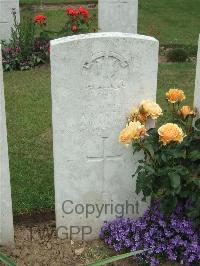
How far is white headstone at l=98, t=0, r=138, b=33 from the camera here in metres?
9.02

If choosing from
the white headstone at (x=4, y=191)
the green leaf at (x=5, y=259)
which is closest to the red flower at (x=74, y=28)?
the white headstone at (x=4, y=191)

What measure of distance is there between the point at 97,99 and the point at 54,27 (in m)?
8.77

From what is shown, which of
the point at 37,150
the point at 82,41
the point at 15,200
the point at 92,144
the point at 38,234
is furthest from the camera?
the point at 37,150

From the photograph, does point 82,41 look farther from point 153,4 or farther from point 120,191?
point 153,4

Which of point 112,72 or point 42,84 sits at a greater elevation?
point 112,72

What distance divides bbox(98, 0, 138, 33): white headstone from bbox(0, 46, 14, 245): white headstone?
19.7 feet

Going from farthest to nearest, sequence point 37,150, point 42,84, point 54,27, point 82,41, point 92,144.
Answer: point 54,27
point 42,84
point 37,150
point 92,144
point 82,41

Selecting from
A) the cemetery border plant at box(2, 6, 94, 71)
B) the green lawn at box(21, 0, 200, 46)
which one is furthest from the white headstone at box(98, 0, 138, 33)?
the green lawn at box(21, 0, 200, 46)

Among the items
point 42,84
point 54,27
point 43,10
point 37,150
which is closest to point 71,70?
point 37,150

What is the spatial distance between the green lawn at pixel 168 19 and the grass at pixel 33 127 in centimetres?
252

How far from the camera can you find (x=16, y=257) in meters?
3.81

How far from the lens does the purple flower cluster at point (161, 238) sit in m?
3.64

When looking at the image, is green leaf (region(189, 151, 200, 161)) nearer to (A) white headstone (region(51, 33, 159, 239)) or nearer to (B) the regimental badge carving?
(A) white headstone (region(51, 33, 159, 239))

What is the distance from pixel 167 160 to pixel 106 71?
768 mm
